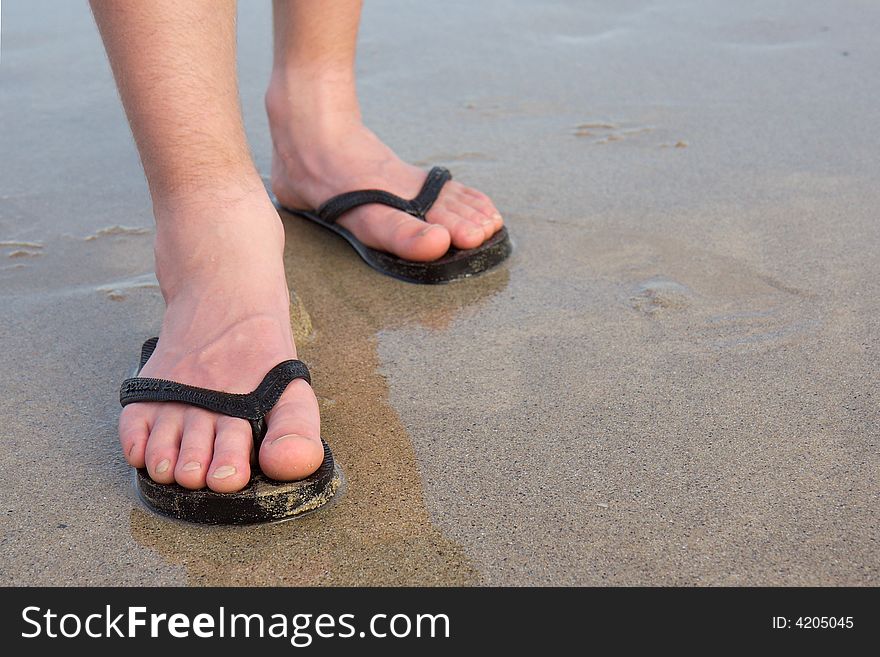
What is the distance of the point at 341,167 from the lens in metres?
2.21

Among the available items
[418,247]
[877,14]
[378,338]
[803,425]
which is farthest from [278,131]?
[877,14]

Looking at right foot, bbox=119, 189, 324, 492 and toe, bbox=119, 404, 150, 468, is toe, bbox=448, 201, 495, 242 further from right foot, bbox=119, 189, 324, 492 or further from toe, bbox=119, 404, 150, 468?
toe, bbox=119, 404, 150, 468

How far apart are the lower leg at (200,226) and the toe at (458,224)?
1.57 ft

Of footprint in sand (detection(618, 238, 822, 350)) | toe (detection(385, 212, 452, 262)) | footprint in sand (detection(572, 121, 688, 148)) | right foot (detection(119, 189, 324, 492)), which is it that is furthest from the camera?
footprint in sand (detection(572, 121, 688, 148))

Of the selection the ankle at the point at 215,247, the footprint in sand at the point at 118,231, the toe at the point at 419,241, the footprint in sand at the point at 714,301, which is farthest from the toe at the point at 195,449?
the footprint in sand at the point at 118,231

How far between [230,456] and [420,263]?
78cm

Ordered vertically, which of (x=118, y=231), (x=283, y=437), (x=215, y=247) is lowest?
(x=118, y=231)

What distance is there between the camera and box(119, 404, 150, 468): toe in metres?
1.40

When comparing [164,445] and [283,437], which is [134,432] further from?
[283,437]

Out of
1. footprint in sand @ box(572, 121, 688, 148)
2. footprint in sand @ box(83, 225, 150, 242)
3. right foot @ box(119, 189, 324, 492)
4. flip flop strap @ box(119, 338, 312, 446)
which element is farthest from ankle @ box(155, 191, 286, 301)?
footprint in sand @ box(572, 121, 688, 148)

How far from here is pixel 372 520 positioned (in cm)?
134

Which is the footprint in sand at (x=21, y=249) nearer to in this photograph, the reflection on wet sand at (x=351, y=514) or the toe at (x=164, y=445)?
the reflection on wet sand at (x=351, y=514)

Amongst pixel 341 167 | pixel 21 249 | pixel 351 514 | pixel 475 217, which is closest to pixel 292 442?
pixel 351 514
